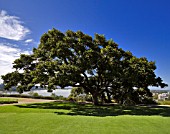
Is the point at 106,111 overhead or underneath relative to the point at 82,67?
underneath

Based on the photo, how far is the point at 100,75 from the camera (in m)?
21.2

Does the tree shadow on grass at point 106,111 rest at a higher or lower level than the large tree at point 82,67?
lower

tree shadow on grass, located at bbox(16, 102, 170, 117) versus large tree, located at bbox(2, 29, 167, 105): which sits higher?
large tree, located at bbox(2, 29, 167, 105)

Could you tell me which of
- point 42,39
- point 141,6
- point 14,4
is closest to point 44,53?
point 42,39

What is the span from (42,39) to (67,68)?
230 inches

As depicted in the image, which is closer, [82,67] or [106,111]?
[106,111]

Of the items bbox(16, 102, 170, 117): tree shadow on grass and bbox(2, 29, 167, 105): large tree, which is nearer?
bbox(16, 102, 170, 117): tree shadow on grass

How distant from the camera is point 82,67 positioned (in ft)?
57.9

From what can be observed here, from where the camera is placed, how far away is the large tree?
17578 millimetres

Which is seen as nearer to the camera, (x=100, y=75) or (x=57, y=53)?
(x=57, y=53)

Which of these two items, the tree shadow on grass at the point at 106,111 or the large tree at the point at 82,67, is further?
the large tree at the point at 82,67

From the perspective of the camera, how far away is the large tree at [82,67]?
17.6 metres

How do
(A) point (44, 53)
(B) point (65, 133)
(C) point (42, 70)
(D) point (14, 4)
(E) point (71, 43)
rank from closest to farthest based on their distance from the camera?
(B) point (65, 133) → (D) point (14, 4) → (C) point (42, 70) → (E) point (71, 43) → (A) point (44, 53)

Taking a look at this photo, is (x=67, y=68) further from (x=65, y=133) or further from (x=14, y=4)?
(x=65, y=133)
